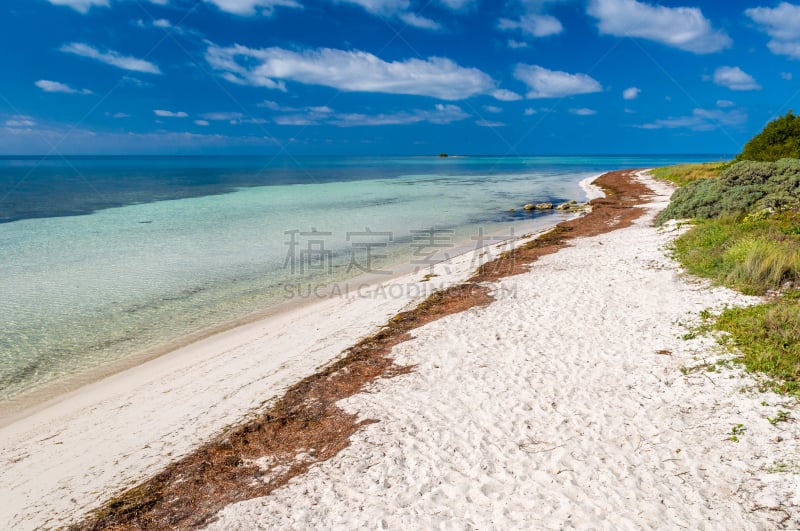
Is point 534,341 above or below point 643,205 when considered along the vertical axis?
below

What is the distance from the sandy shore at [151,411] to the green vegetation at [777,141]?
33.7 metres

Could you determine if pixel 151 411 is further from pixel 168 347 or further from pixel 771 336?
pixel 771 336

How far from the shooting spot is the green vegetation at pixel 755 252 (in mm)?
7074

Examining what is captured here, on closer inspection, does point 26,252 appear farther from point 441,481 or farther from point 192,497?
point 441,481

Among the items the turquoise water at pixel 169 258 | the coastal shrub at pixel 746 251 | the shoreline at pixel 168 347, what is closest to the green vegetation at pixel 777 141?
the turquoise water at pixel 169 258

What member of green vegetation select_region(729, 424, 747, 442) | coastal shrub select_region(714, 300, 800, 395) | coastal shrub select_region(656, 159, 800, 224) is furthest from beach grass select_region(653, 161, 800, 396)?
green vegetation select_region(729, 424, 747, 442)

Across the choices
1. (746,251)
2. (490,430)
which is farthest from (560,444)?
(746,251)

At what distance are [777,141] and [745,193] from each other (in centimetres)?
2142

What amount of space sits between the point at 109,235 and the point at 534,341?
26873 mm

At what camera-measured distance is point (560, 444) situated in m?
5.86

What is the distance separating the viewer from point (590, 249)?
17.8 m

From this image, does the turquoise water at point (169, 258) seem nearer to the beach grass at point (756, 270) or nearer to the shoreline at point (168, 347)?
the shoreline at point (168, 347)

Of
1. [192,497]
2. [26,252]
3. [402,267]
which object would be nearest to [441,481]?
[192,497]

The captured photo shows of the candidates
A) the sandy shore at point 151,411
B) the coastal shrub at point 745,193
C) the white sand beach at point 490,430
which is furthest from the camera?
the coastal shrub at point 745,193
